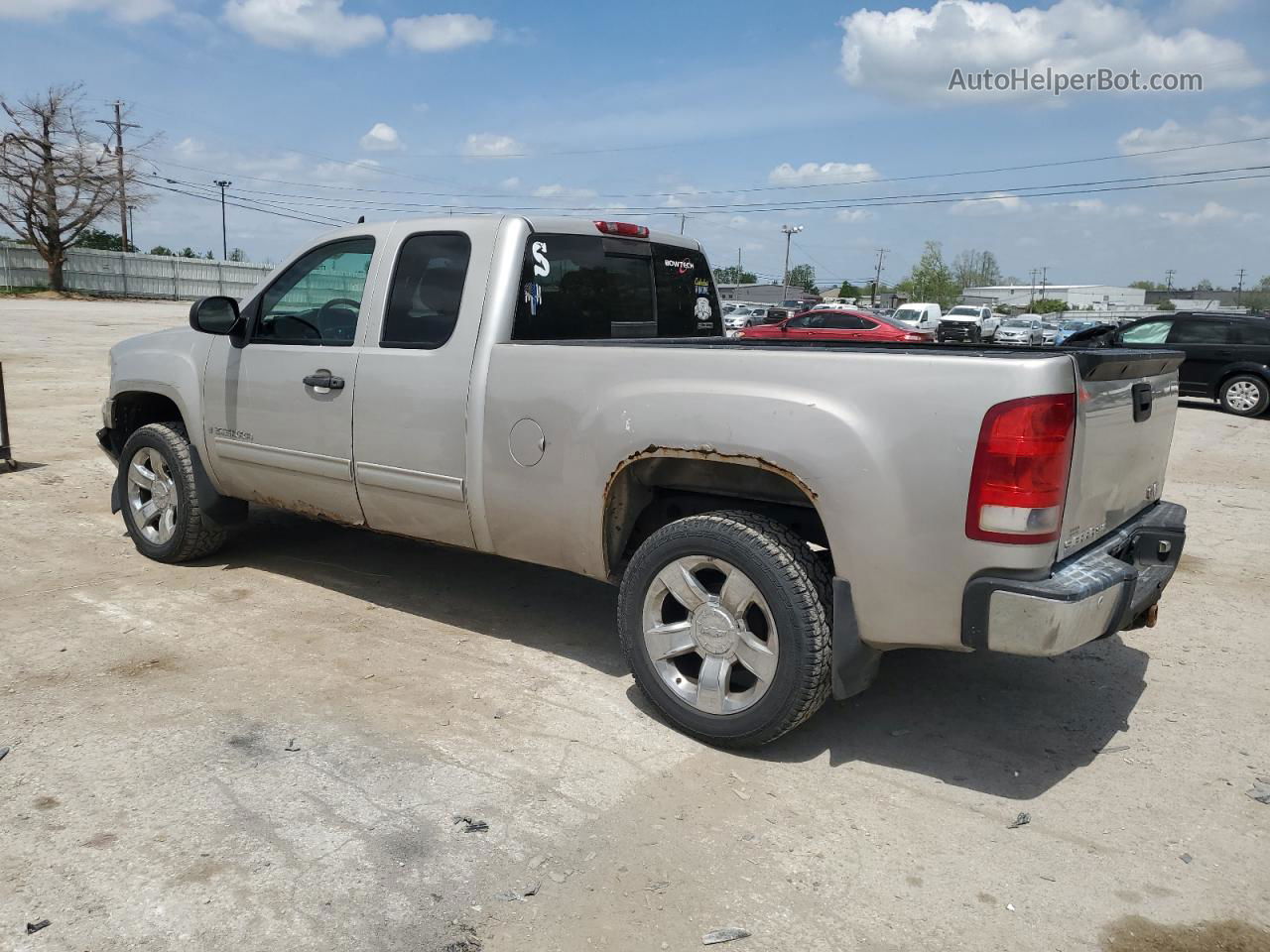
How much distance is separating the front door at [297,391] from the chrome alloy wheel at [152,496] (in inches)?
20.2

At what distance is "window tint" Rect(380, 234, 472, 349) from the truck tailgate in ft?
8.41

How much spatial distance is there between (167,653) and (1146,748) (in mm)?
4134

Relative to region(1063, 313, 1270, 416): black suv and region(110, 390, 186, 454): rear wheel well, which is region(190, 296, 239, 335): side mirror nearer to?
region(110, 390, 186, 454): rear wheel well

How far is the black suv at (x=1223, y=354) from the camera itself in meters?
16.0

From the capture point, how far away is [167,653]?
14.7 feet

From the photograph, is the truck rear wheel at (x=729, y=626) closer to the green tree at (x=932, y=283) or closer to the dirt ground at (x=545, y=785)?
the dirt ground at (x=545, y=785)

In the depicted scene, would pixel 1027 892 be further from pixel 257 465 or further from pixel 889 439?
pixel 257 465

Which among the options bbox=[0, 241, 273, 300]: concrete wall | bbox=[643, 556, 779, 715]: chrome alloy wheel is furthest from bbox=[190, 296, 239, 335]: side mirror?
bbox=[0, 241, 273, 300]: concrete wall

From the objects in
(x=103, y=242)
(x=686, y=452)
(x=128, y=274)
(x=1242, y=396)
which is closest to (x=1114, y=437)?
(x=686, y=452)

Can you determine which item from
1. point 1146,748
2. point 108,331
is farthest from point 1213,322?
point 108,331

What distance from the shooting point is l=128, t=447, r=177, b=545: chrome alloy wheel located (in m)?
5.73

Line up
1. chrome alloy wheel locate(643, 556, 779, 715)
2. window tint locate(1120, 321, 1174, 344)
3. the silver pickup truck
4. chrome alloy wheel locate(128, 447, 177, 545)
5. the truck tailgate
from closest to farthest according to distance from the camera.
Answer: the silver pickup truck → the truck tailgate → chrome alloy wheel locate(643, 556, 779, 715) → chrome alloy wheel locate(128, 447, 177, 545) → window tint locate(1120, 321, 1174, 344)

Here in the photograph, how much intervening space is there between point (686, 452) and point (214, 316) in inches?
114

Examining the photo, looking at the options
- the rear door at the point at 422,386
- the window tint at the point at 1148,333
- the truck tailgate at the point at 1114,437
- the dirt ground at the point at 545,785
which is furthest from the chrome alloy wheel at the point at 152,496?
the window tint at the point at 1148,333
